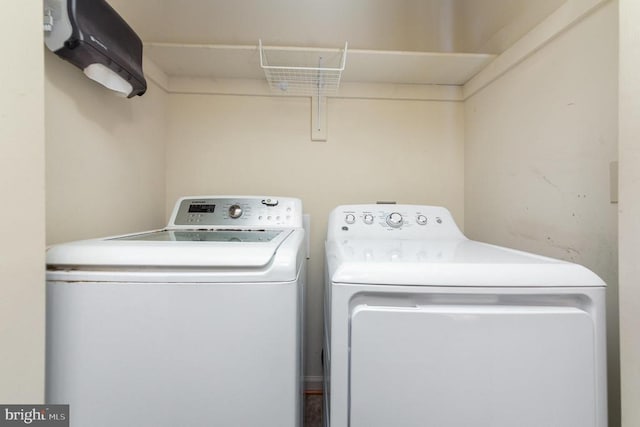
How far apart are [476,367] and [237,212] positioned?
3.49 ft

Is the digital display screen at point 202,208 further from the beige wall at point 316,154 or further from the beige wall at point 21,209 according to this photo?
Result: the beige wall at point 21,209

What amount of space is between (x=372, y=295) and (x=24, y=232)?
76cm

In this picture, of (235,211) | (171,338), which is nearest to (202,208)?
(235,211)

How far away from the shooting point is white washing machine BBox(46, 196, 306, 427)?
57cm

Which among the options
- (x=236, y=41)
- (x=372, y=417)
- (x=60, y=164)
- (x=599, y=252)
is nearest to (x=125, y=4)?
(x=236, y=41)

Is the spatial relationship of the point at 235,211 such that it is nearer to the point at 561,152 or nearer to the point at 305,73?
the point at 305,73

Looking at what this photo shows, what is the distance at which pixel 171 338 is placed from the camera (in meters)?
0.57

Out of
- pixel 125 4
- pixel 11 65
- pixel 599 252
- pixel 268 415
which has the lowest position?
pixel 268 415

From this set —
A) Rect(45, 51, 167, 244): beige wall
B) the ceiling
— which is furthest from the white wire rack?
Rect(45, 51, 167, 244): beige wall

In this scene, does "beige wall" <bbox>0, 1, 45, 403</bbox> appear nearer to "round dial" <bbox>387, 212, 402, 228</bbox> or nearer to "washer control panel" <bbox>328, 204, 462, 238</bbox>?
"washer control panel" <bbox>328, 204, 462, 238</bbox>

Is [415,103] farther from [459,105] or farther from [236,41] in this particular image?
[236,41]

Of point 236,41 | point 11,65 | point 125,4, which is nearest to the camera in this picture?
point 11,65

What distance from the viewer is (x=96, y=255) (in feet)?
1.91

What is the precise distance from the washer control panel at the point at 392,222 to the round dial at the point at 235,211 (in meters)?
0.45
